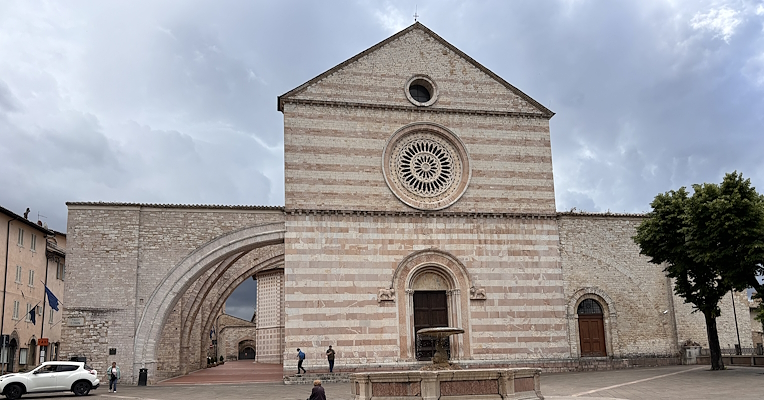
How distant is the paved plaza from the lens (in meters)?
16.9

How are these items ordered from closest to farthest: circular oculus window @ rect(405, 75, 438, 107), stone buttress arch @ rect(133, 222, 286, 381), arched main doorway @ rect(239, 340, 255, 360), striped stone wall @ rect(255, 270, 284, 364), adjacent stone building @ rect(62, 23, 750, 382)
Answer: stone buttress arch @ rect(133, 222, 286, 381), adjacent stone building @ rect(62, 23, 750, 382), circular oculus window @ rect(405, 75, 438, 107), striped stone wall @ rect(255, 270, 284, 364), arched main doorway @ rect(239, 340, 255, 360)

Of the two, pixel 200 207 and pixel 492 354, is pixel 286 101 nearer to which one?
pixel 200 207

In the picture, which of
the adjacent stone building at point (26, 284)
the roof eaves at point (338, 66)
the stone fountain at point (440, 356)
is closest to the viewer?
the stone fountain at point (440, 356)

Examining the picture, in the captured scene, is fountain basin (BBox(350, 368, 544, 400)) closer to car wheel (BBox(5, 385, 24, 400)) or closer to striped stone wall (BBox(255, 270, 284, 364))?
car wheel (BBox(5, 385, 24, 400))

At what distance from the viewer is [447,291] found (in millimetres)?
25875

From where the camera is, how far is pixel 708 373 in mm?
22078

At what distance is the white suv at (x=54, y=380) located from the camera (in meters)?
19.8

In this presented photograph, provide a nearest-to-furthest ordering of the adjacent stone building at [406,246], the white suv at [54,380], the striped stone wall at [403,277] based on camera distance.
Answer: the white suv at [54,380] < the adjacent stone building at [406,246] < the striped stone wall at [403,277]

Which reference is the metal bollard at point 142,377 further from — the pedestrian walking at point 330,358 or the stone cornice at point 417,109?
the stone cornice at point 417,109

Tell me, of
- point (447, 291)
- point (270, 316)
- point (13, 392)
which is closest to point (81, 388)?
point (13, 392)

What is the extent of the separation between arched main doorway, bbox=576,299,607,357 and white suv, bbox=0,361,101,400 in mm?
18551

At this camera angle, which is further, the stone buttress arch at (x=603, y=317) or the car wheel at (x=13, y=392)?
the stone buttress arch at (x=603, y=317)

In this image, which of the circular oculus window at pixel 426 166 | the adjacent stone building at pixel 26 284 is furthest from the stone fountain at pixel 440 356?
the adjacent stone building at pixel 26 284

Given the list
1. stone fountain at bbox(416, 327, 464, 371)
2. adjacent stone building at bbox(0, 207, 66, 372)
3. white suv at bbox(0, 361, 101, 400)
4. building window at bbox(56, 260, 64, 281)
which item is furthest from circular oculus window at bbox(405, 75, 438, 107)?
building window at bbox(56, 260, 64, 281)
